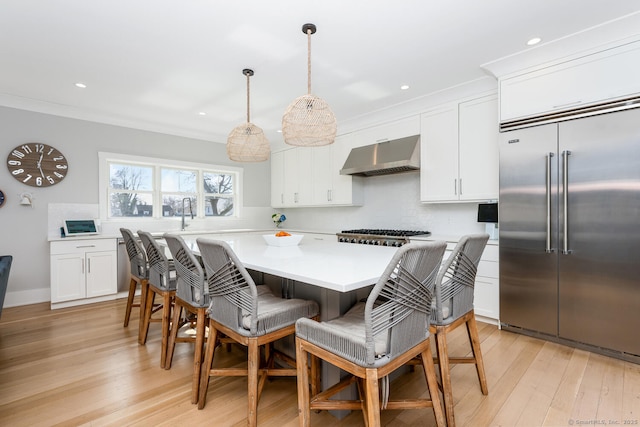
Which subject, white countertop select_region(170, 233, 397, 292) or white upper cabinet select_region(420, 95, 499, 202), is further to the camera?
white upper cabinet select_region(420, 95, 499, 202)

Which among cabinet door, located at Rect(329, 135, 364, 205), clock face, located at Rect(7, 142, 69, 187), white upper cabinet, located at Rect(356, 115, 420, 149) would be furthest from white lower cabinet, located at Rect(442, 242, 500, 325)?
clock face, located at Rect(7, 142, 69, 187)

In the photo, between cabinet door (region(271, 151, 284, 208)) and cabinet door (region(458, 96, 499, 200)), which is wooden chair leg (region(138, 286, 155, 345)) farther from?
cabinet door (region(271, 151, 284, 208))

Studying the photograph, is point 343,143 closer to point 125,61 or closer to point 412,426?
point 125,61

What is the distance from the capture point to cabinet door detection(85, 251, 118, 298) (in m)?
3.86

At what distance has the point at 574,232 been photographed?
2514 millimetres

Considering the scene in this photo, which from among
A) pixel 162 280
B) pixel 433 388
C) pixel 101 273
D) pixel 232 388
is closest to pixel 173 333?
pixel 162 280

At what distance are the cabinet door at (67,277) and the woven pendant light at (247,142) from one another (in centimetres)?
249

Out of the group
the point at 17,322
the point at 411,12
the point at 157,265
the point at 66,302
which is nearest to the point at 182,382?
the point at 157,265

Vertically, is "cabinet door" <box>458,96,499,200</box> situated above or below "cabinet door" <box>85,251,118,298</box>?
above

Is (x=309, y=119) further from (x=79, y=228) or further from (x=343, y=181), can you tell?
(x=79, y=228)

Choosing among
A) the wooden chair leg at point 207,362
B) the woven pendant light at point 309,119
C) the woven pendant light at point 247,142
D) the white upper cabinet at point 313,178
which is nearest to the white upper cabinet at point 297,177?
the white upper cabinet at point 313,178

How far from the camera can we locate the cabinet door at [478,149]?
3.26 meters

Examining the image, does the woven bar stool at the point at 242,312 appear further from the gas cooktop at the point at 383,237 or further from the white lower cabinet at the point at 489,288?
the gas cooktop at the point at 383,237

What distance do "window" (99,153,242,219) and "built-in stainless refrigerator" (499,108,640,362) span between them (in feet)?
14.4
